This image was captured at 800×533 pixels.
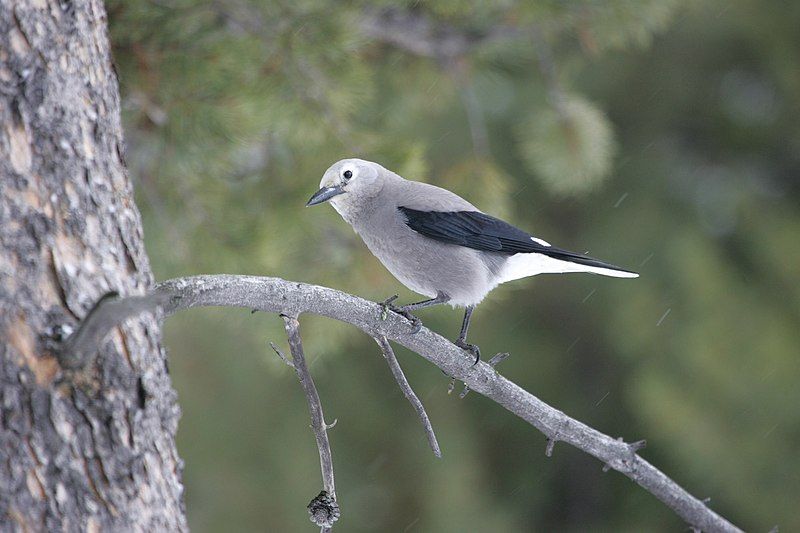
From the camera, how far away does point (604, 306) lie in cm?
476

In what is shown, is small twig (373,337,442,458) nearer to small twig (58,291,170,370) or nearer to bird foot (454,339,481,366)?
bird foot (454,339,481,366)

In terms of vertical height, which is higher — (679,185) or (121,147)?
(679,185)

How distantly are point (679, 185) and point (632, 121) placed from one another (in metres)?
0.54

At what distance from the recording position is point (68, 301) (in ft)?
3.26

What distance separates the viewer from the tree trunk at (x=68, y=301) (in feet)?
3.09

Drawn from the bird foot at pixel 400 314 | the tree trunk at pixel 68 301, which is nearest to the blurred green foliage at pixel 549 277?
the bird foot at pixel 400 314

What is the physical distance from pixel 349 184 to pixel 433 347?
58cm

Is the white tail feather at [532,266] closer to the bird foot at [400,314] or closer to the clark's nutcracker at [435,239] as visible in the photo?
the clark's nutcracker at [435,239]

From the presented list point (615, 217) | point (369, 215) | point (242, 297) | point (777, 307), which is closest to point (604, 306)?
point (615, 217)

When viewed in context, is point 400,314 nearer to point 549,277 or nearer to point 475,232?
point 475,232

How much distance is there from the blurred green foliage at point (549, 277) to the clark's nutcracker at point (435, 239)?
1.33 feet

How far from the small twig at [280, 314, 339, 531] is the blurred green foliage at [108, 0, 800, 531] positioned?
1.10 meters

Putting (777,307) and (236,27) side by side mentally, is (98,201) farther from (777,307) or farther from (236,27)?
(777,307)

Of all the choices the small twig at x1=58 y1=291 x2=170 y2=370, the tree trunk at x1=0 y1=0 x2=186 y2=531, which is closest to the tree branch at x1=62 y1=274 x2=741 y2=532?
the tree trunk at x1=0 y1=0 x2=186 y2=531
